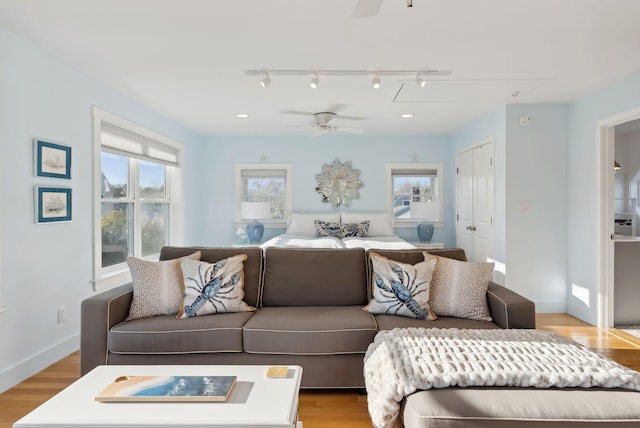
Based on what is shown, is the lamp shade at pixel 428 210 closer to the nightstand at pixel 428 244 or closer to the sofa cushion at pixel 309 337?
the nightstand at pixel 428 244

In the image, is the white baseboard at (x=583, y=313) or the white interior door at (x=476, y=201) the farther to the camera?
the white interior door at (x=476, y=201)

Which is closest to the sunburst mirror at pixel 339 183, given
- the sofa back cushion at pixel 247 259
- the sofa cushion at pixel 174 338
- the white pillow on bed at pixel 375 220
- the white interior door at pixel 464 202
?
the white pillow on bed at pixel 375 220

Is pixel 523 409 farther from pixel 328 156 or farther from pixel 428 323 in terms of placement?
pixel 328 156

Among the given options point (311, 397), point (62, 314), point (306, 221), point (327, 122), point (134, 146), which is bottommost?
point (311, 397)

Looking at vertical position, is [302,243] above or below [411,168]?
below

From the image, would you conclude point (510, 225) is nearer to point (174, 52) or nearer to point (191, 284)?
point (191, 284)

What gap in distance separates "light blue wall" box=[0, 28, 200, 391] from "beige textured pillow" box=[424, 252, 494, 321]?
2.81 metres

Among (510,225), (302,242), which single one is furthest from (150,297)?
(510,225)

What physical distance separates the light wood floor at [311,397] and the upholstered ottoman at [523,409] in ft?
2.27

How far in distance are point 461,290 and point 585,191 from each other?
2488 millimetres

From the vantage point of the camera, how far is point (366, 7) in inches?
67.3

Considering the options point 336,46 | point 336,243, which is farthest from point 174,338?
point 336,243

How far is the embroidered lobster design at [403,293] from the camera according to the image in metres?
2.44

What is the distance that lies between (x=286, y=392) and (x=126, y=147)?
134 inches
